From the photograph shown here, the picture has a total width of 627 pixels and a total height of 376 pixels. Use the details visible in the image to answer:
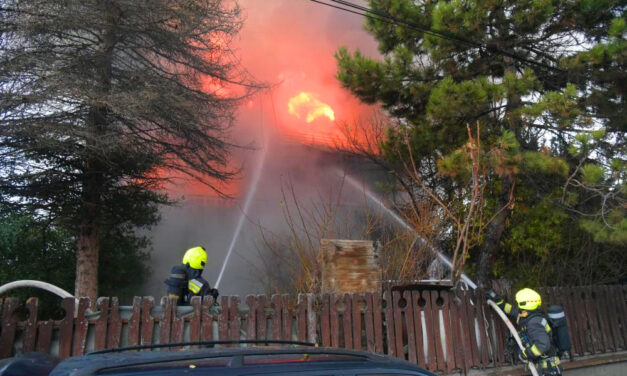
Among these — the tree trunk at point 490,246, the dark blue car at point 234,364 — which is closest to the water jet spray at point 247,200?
the tree trunk at point 490,246

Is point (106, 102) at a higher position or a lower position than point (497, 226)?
higher

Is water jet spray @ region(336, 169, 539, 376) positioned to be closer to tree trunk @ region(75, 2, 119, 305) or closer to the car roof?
the car roof

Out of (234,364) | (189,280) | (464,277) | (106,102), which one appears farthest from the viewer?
(464,277)

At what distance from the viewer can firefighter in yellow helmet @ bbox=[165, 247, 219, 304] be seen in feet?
16.3

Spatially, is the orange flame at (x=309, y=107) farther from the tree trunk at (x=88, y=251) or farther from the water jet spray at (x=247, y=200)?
the tree trunk at (x=88, y=251)

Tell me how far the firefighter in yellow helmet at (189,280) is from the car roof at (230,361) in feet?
9.81

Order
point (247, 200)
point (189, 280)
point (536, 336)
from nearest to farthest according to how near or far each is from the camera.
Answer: point (536, 336) → point (189, 280) → point (247, 200)

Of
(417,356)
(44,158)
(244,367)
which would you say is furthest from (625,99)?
(44,158)

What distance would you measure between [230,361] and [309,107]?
15344mm

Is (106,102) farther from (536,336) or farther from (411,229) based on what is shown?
(536,336)

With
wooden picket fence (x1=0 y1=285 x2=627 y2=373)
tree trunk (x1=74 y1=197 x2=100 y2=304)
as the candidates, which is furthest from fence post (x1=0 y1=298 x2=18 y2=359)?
tree trunk (x1=74 y1=197 x2=100 y2=304)

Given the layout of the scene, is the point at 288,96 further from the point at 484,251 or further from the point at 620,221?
the point at 620,221

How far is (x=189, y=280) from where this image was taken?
503 centimetres

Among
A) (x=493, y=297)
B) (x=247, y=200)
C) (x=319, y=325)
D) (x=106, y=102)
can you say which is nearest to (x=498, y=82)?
(x=493, y=297)
